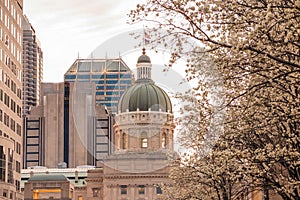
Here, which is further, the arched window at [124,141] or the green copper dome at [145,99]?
the green copper dome at [145,99]

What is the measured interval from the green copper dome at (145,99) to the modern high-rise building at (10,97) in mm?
82132

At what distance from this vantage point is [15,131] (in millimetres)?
101250

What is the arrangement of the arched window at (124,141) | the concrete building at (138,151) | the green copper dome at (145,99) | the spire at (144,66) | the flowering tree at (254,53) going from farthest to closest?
the spire at (144,66), the green copper dome at (145,99), the arched window at (124,141), the concrete building at (138,151), the flowering tree at (254,53)

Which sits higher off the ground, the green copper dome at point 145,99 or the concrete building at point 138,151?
the green copper dome at point 145,99

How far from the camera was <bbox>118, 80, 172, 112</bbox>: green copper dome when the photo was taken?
7323 inches

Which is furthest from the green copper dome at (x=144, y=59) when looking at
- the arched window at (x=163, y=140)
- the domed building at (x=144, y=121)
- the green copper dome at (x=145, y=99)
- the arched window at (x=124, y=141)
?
the arched window at (x=124, y=141)

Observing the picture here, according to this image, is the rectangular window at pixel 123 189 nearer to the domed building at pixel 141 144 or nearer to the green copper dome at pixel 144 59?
the domed building at pixel 141 144

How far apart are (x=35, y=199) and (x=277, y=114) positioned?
138m

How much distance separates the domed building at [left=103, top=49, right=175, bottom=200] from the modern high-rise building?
241 ft

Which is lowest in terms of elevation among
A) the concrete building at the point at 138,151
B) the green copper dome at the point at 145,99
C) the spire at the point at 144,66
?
the concrete building at the point at 138,151

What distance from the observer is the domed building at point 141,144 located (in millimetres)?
178625

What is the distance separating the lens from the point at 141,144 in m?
185

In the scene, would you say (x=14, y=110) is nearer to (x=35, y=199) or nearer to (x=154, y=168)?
(x=35, y=199)

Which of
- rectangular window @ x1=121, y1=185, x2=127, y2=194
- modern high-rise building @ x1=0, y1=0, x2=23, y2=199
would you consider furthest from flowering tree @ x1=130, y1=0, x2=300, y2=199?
rectangular window @ x1=121, y1=185, x2=127, y2=194
